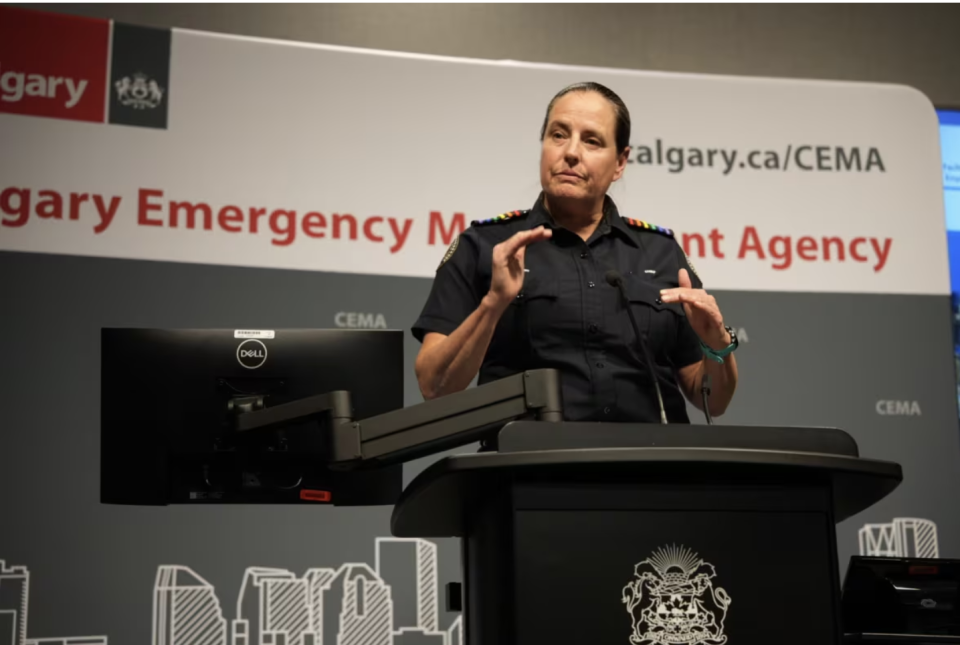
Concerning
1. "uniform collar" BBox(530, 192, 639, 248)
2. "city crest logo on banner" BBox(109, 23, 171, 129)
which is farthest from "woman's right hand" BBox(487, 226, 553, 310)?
"city crest logo on banner" BBox(109, 23, 171, 129)

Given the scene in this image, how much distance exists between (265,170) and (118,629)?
135 centimetres

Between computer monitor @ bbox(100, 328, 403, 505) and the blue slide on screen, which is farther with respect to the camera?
the blue slide on screen

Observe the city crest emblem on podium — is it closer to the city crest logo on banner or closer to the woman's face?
the woman's face

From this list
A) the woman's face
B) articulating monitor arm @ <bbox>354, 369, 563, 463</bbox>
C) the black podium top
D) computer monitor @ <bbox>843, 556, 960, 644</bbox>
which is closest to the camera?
the black podium top

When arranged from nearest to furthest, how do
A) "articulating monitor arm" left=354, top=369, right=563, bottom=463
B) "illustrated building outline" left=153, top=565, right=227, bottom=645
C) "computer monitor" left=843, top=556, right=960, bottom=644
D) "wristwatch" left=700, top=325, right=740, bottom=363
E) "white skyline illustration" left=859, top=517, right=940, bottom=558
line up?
"articulating monitor arm" left=354, top=369, right=563, bottom=463 < "wristwatch" left=700, top=325, right=740, bottom=363 < "computer monitor" left=843, top=556, right=960, bottom=644 < "illustrated building outline" left=153, top=565, right=227, bottom=645 < "white skyline illustration" left=859, top=517, right=940, bottom=558

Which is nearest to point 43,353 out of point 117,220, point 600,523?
point 117,220

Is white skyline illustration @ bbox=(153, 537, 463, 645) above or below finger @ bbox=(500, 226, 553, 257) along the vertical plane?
below

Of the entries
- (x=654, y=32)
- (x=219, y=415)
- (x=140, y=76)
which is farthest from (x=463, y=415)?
(x=654, y=32)

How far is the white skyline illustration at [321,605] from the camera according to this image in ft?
9.34

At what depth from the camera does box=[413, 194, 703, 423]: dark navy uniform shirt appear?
1950 millimetres

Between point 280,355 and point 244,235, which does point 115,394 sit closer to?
point 280,355

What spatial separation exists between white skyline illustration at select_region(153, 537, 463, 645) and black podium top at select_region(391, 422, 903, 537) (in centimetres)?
169

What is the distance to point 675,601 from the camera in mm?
1274

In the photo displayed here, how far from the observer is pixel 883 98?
→ 12.2ft
